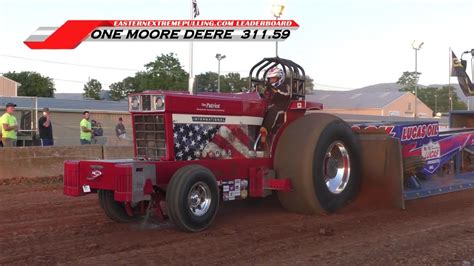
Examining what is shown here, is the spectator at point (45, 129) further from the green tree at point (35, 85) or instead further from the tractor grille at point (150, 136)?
the green tree at point (35, 85)

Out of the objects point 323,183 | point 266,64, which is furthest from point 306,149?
point 266,64

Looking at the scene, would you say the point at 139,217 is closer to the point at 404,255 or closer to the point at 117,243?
the point at 117,243

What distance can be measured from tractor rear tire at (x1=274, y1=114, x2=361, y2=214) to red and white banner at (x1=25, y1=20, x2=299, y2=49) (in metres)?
6.00

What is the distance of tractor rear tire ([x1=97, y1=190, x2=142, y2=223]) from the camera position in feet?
22.6

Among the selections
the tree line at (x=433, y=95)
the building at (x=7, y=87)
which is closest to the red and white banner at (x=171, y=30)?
the building at (x=7, y=87)

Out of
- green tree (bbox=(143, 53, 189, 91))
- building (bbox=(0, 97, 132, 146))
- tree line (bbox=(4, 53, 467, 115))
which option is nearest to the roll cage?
building (bbox=(0, 97, 132, 146))

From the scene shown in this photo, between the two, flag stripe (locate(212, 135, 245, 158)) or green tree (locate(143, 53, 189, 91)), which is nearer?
flag stripe (locate(212, 135, 245, 158))

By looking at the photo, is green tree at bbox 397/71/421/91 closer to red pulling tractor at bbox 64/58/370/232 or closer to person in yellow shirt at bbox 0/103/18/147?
person in yellow shirt at bbox 0/103/18/147

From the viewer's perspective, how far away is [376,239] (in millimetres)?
6121

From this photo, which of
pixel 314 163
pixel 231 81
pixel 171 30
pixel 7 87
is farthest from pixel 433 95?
pixel 314 163

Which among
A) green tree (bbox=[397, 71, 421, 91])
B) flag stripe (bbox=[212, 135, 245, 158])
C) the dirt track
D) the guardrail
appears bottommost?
the dirt track

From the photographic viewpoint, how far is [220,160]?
6.87 metres

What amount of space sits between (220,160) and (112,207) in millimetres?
1411

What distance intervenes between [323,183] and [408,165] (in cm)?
178
